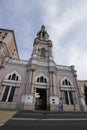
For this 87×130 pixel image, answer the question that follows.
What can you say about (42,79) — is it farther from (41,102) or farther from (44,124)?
(44,124)

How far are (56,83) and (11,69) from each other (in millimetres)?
11328

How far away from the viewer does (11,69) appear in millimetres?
25969

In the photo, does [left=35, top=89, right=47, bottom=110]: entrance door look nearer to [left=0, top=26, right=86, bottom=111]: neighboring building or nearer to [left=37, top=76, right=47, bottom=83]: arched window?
[left=0, top=26, right=86, bottom=111]: neighboring building

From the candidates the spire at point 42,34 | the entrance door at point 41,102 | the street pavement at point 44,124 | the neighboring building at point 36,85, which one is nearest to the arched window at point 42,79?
the neighboring building at point 36,85

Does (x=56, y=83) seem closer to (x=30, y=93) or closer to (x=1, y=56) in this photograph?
(x=30, y=93)

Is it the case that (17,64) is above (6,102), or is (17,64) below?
above

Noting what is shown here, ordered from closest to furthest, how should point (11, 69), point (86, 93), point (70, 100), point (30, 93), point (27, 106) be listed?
point (27, 106) → point (30, 93) → point (70, 100) → point (11, 69) → point (86, 93)

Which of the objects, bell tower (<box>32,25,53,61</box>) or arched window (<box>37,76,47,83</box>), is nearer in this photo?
arched window (<box>37,76,47,83</box>)

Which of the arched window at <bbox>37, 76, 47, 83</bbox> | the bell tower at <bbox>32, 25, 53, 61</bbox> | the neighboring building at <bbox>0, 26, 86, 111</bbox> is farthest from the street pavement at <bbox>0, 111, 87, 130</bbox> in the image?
the bell tower at <bbox>32, 25, 53, 61</bbox>

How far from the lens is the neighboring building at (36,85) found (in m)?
21.8

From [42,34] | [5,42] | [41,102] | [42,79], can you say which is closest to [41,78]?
[42,79]

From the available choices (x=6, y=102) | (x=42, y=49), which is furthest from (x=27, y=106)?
(x=42, y=49)

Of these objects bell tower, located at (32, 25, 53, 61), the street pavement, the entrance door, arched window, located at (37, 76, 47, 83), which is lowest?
the street pavement

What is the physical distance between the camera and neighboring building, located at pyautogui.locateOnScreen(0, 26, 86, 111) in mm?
21791
